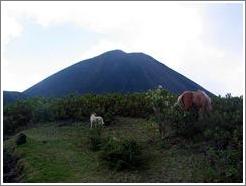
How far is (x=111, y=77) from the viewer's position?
3456 cm

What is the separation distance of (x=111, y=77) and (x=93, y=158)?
76.1ft

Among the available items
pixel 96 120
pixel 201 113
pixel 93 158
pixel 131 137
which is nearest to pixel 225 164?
pixel 201 113

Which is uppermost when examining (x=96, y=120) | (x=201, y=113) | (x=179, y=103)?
(x=179, y=103)

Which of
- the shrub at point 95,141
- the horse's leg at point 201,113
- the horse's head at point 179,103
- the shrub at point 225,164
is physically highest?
the horse's head at point 179,103

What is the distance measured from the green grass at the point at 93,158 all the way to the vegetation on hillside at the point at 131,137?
0.02m

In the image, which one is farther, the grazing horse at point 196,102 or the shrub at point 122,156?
the grazing horse at point 196,102

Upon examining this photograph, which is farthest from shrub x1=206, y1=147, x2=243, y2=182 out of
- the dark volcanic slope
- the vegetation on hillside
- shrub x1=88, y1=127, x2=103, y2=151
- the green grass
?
the dark volcanic slope

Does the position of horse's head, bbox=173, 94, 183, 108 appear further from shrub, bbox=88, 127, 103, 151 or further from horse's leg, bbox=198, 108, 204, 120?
shrub, bbox=88, 127, 103, 151

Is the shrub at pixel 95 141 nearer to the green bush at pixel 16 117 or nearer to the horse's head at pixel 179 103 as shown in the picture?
the horse's head at pixel 179 103

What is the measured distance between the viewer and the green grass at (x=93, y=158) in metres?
10.3

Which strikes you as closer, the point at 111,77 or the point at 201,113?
the point at 201,113

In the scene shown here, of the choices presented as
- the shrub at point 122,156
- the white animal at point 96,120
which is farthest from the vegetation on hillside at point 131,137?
the white animal at point 96,120

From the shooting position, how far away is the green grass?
10.3 metres

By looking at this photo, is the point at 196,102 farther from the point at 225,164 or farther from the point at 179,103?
the point at 225,164
